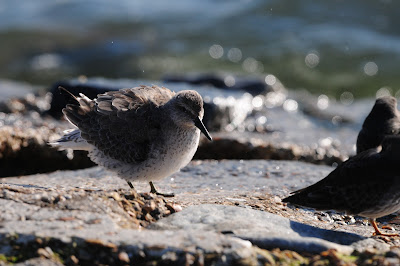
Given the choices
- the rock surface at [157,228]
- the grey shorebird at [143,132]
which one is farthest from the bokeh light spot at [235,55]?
the rock surface at [157,228]

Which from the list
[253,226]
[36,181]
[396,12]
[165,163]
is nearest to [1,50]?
[396,12]

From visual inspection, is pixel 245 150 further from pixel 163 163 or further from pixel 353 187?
pixel 353 187

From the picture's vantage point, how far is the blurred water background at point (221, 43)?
1714 cm

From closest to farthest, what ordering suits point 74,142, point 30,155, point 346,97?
point 74,142, point 30,155, point 346,97

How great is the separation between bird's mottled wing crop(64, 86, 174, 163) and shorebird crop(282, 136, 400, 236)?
1.52m

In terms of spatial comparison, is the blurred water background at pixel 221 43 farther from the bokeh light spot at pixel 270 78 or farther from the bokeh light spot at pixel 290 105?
the bokeh light spot at pixel 290 105

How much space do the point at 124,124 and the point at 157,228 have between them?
1848 millimetres

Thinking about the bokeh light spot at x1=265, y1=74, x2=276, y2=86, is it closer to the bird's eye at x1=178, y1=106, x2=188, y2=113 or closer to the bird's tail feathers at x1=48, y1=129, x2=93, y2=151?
the bird's tail feathers at x1=48, y1=129, x2=93, y2=151

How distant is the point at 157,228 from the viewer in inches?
165

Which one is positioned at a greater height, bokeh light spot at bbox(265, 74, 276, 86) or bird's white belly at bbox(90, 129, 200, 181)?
bokeh light spot at bbox(265, 74, 276, 86)

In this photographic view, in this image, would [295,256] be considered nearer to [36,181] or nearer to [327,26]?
[36,181]

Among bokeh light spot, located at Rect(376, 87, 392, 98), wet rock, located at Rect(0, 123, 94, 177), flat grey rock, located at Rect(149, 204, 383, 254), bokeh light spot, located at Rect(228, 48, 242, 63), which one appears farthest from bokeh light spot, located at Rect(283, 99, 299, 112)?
flat grey rock, located at Rect(149, 204, 383, 254)

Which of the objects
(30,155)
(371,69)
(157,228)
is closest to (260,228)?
(157,228)

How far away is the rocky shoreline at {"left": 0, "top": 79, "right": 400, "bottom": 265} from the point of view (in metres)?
3.67
